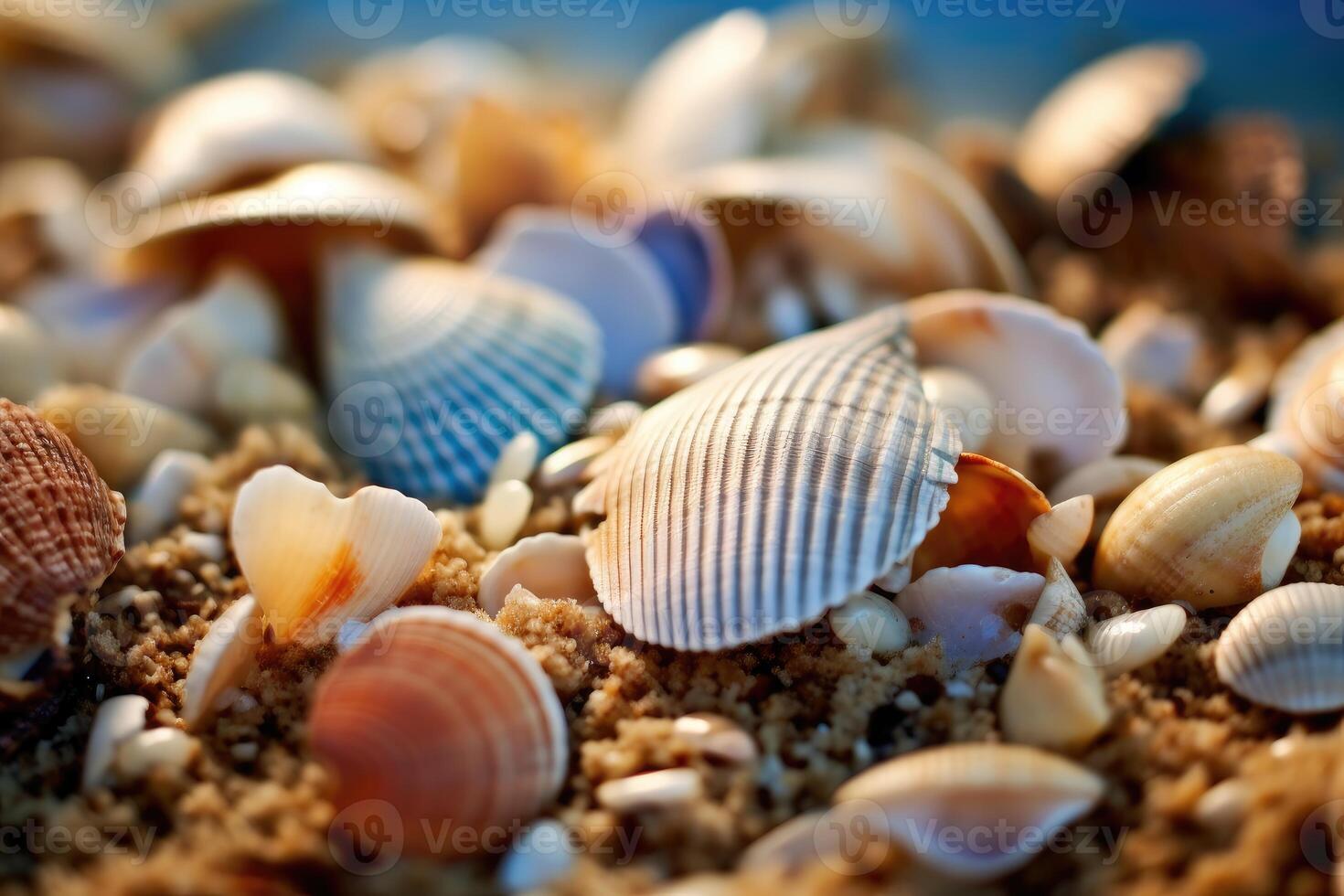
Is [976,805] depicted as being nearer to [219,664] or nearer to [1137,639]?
[1137,639]

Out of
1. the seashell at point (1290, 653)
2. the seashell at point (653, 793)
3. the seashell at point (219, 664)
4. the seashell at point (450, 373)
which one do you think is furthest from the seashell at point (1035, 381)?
the seashell at point (219, 664)

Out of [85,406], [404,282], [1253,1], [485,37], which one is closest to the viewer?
[85,406]

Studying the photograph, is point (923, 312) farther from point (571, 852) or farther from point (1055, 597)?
→ point (571, 852)

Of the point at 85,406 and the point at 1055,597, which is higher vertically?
the point at 85,406

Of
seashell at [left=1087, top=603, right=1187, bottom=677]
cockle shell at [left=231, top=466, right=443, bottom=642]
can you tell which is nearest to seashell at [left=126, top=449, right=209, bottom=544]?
cockle shell at [left=231, top=466, right=443, bottom=642]

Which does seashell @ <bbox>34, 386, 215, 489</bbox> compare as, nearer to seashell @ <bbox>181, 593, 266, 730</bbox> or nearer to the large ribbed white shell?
seashell @ <bbox>181, 593, 266, 730</bbox>

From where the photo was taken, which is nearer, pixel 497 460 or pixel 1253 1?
pixel 497 460

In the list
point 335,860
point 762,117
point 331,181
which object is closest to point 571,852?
point 335,860

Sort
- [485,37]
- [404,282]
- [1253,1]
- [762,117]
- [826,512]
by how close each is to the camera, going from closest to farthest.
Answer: [826,512]
[404,282]
[762,117]
[1253,1]
[485,37]
